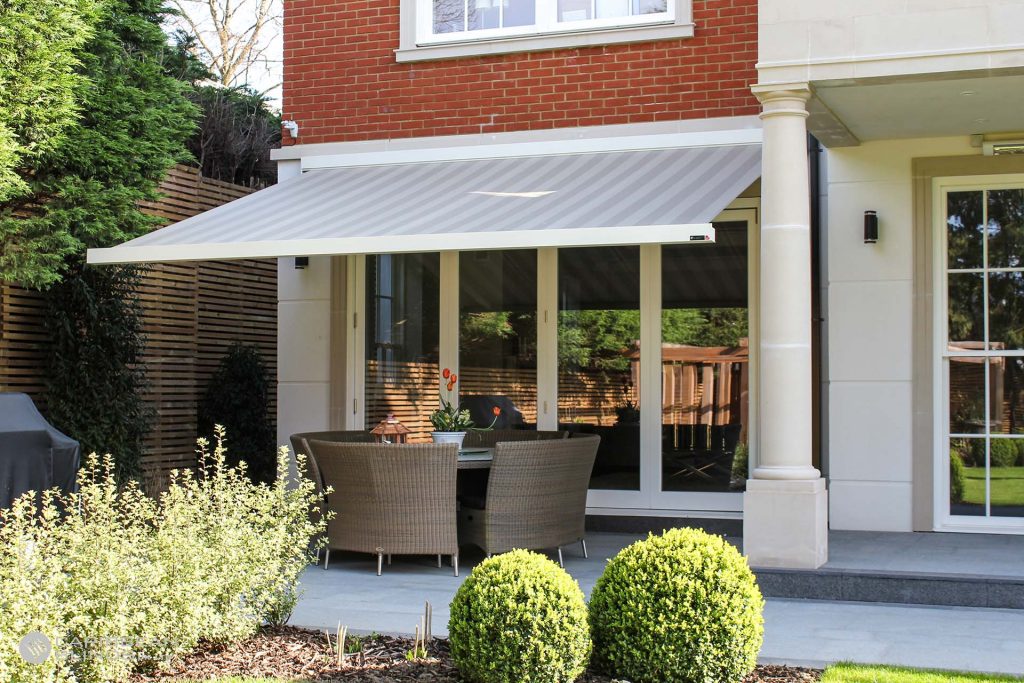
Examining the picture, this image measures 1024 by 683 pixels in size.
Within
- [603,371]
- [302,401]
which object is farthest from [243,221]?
[603,371]

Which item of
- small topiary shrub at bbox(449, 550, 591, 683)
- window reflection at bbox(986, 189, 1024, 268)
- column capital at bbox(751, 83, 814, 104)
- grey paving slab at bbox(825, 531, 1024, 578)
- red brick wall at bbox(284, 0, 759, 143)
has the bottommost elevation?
grey paving slab at bbox(825, 531, 1024, 578)

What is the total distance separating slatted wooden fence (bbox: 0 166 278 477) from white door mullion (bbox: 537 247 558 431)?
14.9 ft

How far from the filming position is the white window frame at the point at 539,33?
10969 millimetres

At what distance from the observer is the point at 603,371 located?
1130cm

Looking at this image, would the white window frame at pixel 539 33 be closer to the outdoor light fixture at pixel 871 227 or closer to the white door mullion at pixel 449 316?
the white door mullion at pixel 449 316

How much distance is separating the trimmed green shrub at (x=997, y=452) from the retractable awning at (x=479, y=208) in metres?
2.98

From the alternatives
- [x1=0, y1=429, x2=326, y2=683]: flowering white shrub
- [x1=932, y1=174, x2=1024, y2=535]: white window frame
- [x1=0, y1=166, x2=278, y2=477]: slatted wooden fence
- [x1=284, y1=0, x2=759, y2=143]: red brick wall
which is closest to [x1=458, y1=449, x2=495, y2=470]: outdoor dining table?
[x1=0, y1=429, x2=326, y2=683]: flowering white shrub

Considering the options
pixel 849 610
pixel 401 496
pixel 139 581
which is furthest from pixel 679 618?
pixel 401 496

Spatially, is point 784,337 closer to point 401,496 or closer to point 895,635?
point 895,635

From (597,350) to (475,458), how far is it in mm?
2193

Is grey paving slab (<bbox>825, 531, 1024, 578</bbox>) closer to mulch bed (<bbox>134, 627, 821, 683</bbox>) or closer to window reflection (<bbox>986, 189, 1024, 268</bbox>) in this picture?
window reflection (<bbox>986, 189, 1024, 268</bbox>)

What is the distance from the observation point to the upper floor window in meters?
11.1

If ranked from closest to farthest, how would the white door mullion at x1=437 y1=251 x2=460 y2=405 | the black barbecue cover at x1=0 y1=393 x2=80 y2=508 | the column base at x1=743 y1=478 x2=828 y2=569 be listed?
1. the column base at x1=743 y1=478 x2=828 y2=569
2. the black barbecue cover at x1=0 y1=393 x2=80 y2=508
3. the white door mullion at x1=437 y1=251 x2=460 y2=405

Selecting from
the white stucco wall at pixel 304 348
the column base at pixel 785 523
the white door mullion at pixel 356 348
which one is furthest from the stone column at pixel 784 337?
the white stucco wall at pixel 304 348
